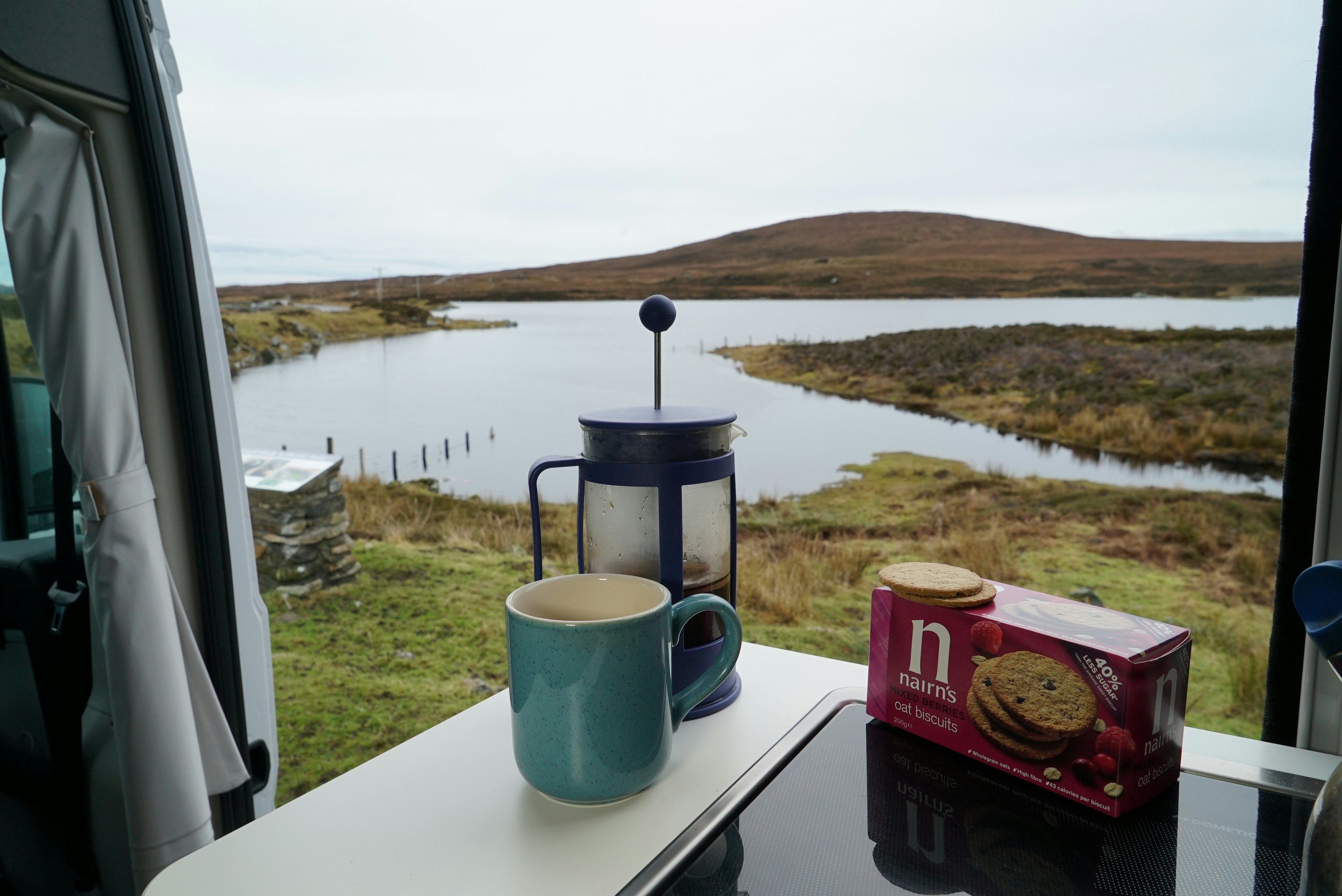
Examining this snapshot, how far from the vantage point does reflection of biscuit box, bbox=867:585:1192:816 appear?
1.38 feet

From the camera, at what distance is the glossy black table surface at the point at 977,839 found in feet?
1.24

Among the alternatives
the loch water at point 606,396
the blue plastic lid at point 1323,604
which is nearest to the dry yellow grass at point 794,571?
the loch water at point 606,396

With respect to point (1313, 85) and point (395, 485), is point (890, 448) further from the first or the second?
point (1313, 85)

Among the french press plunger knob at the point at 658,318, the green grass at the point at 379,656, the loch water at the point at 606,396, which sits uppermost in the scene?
the french press plunger knob at the point at 658,318

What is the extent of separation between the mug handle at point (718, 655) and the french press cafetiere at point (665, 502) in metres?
0.02

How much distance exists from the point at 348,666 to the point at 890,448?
2338 mm

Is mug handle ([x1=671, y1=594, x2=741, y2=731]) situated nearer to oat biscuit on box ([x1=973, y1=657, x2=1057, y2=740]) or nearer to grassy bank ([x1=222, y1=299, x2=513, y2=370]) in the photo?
oat biscuit on box ([x1=973, y1=657, x2=1057, y2=740])

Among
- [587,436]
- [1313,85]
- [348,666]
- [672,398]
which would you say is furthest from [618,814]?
[348,666]

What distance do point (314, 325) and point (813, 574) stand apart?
230 centimetres

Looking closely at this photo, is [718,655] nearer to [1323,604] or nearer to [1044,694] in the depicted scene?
[1044,694]

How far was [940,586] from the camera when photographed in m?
0.49

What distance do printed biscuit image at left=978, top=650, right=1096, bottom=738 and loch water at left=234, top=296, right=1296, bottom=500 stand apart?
2.38 meters

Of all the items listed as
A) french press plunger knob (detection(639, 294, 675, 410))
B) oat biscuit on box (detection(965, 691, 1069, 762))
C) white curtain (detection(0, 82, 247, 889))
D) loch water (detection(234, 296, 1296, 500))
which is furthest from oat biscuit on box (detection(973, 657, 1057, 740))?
loch water (detection(234, 296, 1296, 500))

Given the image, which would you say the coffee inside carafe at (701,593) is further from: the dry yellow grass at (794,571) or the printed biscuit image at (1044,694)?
the dry yellow grass at (794,571)
